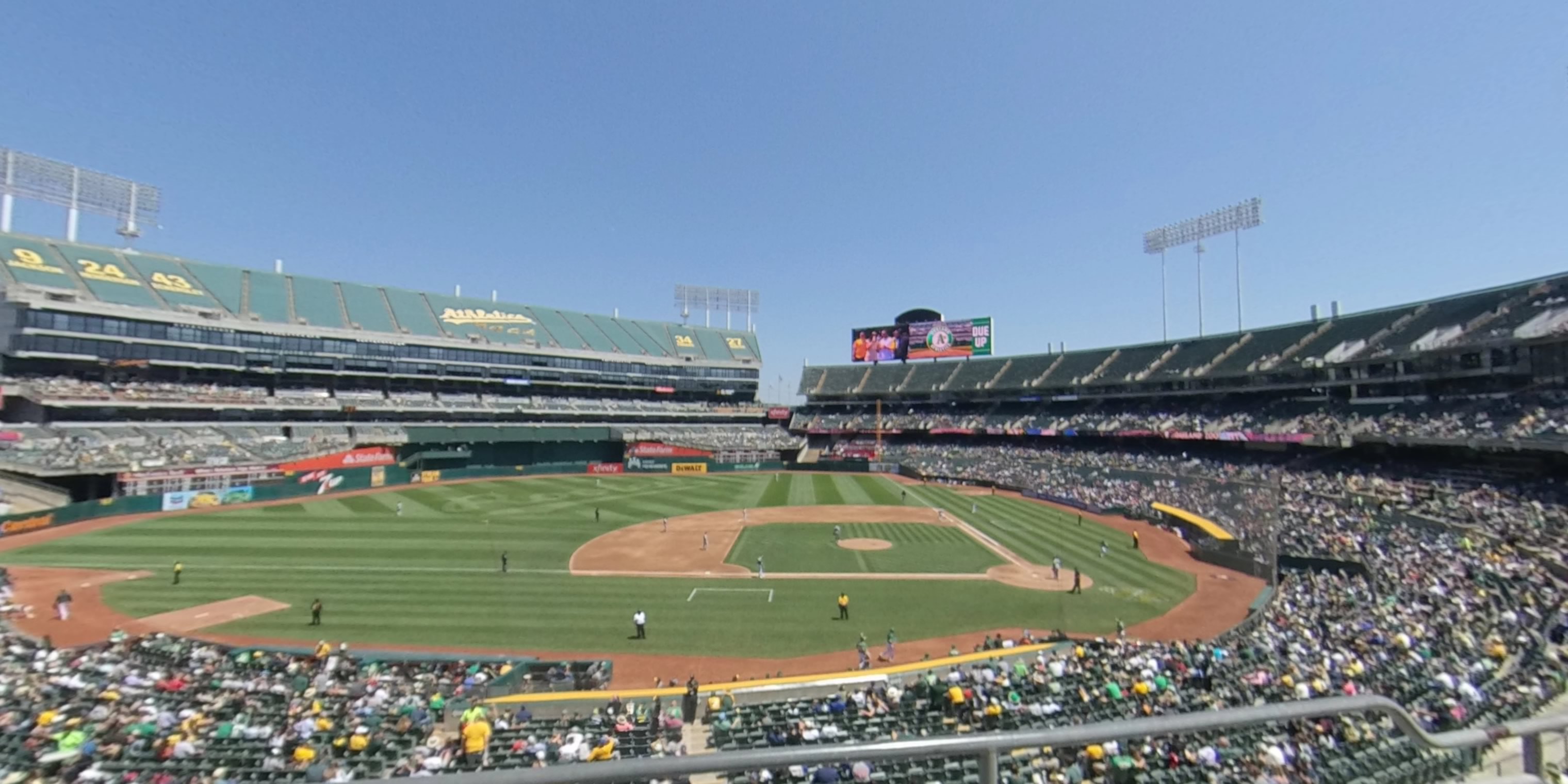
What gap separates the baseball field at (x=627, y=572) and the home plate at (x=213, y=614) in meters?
0.25

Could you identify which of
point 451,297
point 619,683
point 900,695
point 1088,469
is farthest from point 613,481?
point 900,695

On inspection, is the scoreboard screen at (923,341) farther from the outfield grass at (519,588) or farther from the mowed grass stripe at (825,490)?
the outfield grass at (519,588)

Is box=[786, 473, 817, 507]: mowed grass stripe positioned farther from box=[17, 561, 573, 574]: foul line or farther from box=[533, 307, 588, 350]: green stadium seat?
box=[533, 307, 588, 350]: green stadium seat

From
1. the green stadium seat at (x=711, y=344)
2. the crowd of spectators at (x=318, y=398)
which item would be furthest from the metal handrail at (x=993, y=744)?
the green stadium seat at (x=711, y=344)

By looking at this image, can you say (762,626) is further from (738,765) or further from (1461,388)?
(1461,388)

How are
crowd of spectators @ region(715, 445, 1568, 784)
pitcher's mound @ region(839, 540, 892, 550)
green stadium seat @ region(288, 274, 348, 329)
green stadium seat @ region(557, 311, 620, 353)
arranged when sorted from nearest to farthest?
crowd of spectators @ region(715, 445, 1568, 784)
pitcher's mound @ region(839, 540, 892, 550)
green stadium seat @ region(288, 274, 348, 329)
green stadium seat @ region(557, 311, 620, 353)

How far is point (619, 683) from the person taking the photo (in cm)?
1930

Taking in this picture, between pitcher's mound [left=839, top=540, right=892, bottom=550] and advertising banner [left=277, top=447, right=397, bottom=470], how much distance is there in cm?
4194

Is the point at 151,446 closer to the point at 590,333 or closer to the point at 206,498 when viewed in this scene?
the point at 206,498

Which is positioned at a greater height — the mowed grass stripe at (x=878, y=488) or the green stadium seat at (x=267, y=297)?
the green stadium seat at (x=267, y=297)

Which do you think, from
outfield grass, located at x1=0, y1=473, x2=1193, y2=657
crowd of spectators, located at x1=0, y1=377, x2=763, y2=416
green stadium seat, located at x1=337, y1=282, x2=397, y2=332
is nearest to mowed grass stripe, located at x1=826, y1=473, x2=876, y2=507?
outfield grass, located at x1=0, y1=473, x2=1193, y2=657

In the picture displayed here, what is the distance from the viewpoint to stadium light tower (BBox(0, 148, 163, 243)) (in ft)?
185

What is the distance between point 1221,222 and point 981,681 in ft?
216

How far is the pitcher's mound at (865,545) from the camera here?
1442 inches
